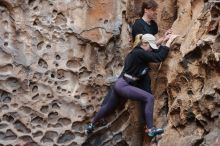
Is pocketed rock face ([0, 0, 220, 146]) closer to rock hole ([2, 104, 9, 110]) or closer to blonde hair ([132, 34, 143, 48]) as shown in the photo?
rock hole ([2, 104, 9, 110])

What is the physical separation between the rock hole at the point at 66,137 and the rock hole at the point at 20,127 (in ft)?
0.98

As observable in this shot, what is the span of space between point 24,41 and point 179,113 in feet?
A: 5.49

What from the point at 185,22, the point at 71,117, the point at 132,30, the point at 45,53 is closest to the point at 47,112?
the point at 71,117

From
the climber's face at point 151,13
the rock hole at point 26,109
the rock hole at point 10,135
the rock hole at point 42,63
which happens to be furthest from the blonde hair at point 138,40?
the rock hole at point 10,135

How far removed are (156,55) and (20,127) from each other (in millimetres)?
1486

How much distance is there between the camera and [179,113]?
15.7 ft

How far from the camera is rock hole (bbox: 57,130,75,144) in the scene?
212 inches


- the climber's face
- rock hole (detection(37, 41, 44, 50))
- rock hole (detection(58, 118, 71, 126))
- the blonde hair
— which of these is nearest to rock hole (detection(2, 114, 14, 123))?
rock hole (detection(58, 118, 71, 126))

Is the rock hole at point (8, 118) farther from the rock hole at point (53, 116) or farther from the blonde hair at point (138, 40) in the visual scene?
the blonde hair at point (138, 40)

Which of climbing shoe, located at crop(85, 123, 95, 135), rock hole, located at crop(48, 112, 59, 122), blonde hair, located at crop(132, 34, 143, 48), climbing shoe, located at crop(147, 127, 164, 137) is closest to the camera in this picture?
climbing shoe, located at crop(147, 127, 164, 137)

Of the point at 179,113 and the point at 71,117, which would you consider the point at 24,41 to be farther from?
the point at 179,113

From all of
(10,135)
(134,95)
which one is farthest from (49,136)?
(134,95)

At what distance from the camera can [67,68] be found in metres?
5.46

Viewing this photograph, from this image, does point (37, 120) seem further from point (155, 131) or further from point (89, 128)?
point (155, 131)
